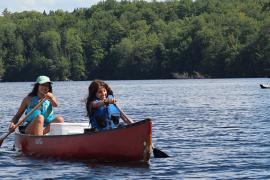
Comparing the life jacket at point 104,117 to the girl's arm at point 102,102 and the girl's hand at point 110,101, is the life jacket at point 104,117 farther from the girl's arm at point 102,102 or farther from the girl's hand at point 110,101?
the girl's hand at point 110,101

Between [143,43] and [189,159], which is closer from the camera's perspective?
[189,159]

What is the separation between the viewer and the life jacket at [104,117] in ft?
58.3

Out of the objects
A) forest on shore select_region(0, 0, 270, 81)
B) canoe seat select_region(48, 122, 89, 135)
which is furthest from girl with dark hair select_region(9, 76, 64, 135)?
forest on shore select_region(0, 0, 270, 81)

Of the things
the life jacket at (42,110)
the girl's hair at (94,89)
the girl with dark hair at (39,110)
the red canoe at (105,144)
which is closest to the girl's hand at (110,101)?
the girl's hair at (94,89)

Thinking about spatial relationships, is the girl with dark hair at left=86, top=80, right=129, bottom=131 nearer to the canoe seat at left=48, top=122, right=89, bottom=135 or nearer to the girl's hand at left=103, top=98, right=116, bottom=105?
the girl's hand at left=103, top=98, right=116, bottom=105

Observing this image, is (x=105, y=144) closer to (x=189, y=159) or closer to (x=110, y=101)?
(x=110, y=101)

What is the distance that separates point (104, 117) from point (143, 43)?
13513cm

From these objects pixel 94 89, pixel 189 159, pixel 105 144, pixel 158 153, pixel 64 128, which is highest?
pixel 94 89

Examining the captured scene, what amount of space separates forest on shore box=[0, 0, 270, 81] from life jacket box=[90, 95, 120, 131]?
108 metres

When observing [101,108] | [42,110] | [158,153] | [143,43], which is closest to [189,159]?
[158,153]

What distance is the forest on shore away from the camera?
5310 inches

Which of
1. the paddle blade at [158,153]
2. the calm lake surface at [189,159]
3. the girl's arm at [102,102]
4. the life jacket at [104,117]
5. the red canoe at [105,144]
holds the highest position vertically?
the girl's arm at [102,102]

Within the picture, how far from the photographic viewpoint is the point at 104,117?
17828 mm

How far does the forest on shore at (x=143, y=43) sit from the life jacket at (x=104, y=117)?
354 feet
